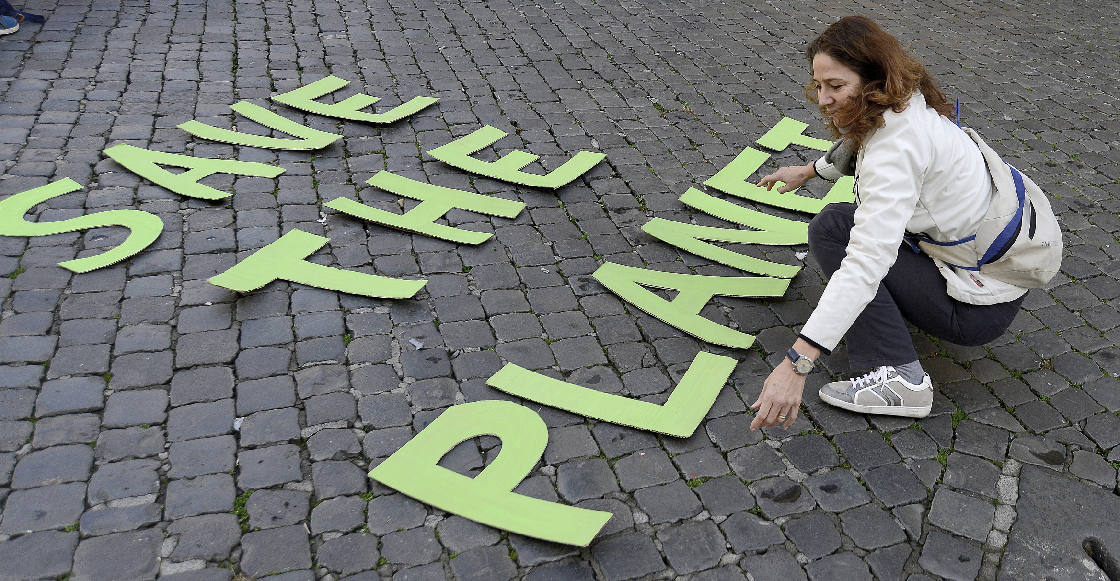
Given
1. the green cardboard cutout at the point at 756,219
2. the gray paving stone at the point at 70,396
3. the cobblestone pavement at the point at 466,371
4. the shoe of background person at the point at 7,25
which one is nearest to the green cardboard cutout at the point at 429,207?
the cobblestone pavement at the point at 466,371

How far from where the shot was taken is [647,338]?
359cm

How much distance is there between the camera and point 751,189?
483 cm

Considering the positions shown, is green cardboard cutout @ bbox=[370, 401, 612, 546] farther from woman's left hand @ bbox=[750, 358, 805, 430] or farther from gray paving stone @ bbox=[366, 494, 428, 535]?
woman's left hand @ bbox=[750, 358, 805, 430]

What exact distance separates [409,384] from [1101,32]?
8.25 metres

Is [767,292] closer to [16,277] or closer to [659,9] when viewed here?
[16,277]

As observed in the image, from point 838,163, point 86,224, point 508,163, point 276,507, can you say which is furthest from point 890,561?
point 86,224

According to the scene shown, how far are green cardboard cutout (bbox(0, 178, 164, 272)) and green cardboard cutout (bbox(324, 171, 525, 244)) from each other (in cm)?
90

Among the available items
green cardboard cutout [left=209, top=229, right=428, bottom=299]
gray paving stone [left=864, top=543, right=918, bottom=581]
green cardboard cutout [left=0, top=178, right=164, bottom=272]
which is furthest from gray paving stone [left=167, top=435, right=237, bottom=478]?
gray paving stone [left=864, top=543, right=918, bottom=581]

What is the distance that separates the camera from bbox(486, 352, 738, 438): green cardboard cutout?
3.10m

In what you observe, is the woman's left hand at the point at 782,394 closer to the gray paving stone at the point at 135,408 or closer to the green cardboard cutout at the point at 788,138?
the gray paving stone at the point at 135,408

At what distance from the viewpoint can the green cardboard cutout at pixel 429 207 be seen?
4262mm

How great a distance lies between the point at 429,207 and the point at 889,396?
8.21 ft

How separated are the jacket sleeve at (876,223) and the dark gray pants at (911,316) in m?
0.43

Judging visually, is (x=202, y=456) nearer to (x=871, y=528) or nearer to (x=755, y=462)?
Answer: (x=755, y=462)
